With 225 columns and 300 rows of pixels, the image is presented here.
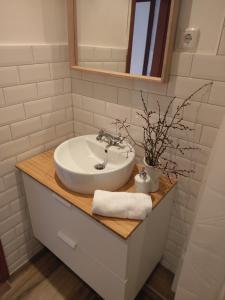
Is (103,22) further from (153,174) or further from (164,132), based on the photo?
(153,174)

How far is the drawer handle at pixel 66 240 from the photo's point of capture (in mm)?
1155

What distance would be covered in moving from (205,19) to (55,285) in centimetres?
166

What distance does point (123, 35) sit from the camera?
43.6 inches

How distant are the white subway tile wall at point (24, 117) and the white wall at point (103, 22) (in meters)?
0.16

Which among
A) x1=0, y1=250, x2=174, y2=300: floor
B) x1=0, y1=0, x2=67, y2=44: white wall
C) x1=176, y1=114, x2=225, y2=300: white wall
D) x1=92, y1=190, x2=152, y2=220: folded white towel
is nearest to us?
x1=176, y1=114, x2=225, y2=300: white wall

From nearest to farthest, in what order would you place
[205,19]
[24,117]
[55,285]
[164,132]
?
[205,19] → [164,132] → [24,117] → [55,285]

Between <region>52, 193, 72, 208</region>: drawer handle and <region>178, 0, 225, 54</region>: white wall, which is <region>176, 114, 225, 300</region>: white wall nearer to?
<region>178, 0, 225, 54</region>: white wall

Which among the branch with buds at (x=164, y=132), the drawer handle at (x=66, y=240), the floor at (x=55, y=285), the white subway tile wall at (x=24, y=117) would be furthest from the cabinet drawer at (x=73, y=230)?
the branch with buds at (x=164, y=132)

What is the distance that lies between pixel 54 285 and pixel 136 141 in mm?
1074

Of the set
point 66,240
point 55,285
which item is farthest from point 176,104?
point 55,285

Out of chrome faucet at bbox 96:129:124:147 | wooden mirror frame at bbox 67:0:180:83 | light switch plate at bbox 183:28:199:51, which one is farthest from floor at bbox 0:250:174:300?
light switch plate at bbox 183:28:199:51

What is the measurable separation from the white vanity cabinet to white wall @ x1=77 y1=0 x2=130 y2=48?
0.84 metres

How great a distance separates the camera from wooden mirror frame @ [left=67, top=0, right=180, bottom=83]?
0.88 metres

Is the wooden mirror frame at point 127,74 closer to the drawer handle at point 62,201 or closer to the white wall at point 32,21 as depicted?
the white wall at point 32,21
